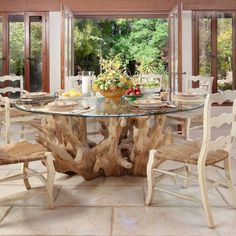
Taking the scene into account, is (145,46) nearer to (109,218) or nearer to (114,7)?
(114,7)

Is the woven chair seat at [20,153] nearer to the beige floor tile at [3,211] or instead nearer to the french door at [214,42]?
the beige floor tile at [3,211]

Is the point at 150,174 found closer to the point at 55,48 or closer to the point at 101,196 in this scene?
the point at 101,196

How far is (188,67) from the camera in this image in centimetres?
673

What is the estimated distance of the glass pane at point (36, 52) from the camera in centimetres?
679

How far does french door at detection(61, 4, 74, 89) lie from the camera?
20.4 ft

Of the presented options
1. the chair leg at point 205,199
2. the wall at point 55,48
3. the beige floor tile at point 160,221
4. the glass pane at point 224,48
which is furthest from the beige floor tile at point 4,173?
the glass pane at point 224,48

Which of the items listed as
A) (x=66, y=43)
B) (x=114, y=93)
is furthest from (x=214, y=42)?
(x=114, y=93)

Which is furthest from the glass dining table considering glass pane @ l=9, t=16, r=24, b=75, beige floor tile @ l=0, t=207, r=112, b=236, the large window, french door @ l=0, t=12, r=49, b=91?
the large window

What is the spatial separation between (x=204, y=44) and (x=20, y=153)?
507cm

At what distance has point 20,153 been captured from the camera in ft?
8.27

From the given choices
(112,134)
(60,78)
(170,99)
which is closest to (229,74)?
(60,78)

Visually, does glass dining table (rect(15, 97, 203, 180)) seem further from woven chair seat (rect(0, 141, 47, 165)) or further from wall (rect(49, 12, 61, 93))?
wall (rect(49, 12, 61, 93))

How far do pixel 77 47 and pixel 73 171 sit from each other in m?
7.91

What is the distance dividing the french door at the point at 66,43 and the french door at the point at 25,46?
471 millimetres
